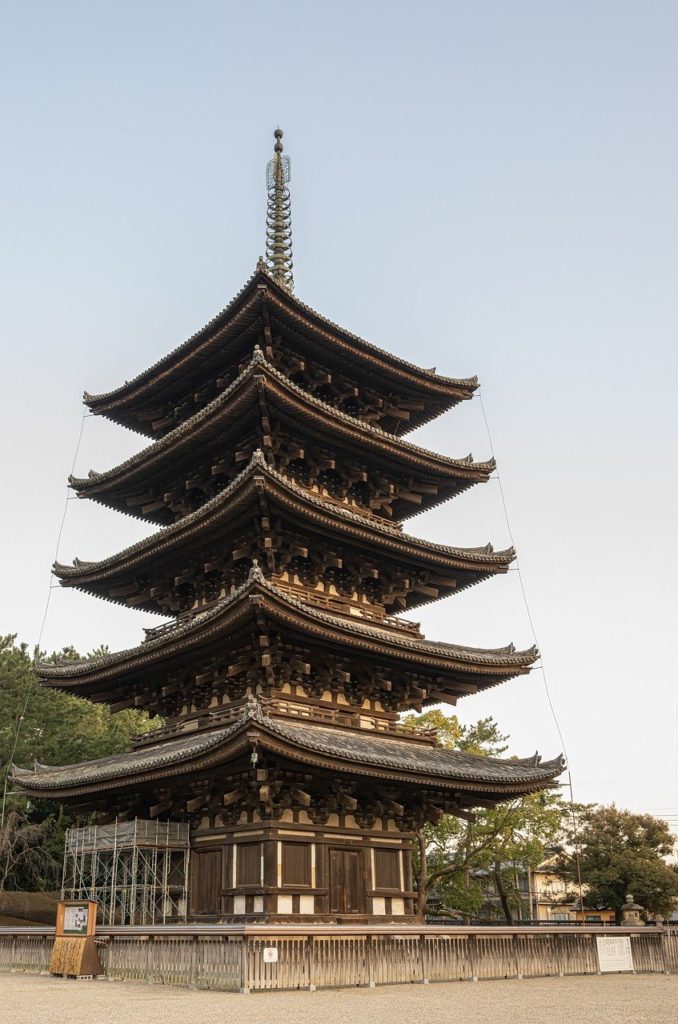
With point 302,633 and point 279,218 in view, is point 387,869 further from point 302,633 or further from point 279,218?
point 279,218

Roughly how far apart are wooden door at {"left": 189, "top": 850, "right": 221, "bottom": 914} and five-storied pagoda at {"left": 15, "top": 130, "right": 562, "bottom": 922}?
0.16 feet

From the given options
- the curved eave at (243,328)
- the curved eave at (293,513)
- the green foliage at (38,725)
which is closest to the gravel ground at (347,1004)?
the curved eave at (293,513)

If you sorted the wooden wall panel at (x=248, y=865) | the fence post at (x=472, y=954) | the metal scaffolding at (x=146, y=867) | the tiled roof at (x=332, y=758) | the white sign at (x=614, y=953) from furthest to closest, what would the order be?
the white sign at (x=614, y=953) < the metal scaffolding at (x=146, y=867) < the wooden wall panel at (x=248, y=865) < the fence post at (x=472, y=954) < the tiled roof at (x=332, y=758)

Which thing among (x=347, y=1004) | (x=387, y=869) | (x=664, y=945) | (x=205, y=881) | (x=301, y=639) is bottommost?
(x=347, y=1004)

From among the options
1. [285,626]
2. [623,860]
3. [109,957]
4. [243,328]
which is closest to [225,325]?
[243,328]

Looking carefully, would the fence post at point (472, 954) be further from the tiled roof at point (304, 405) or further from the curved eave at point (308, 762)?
the tiled roof at point (304, 405)

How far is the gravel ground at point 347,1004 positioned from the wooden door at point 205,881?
427 centimetres

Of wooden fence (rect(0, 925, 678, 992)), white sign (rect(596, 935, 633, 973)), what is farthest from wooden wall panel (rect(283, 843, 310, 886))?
white sign (rect(596, 935, 633, 973))

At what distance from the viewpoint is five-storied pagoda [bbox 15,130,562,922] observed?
A: 23188 millimetres

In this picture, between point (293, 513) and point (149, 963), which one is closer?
point (149, 963)

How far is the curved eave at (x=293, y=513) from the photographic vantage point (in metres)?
24.6

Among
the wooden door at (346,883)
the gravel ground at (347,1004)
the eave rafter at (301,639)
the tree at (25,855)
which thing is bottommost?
the gravel ground at (347,1004)

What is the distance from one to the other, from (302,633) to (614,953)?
1241 cm

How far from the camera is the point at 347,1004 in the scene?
1622 centimetres
